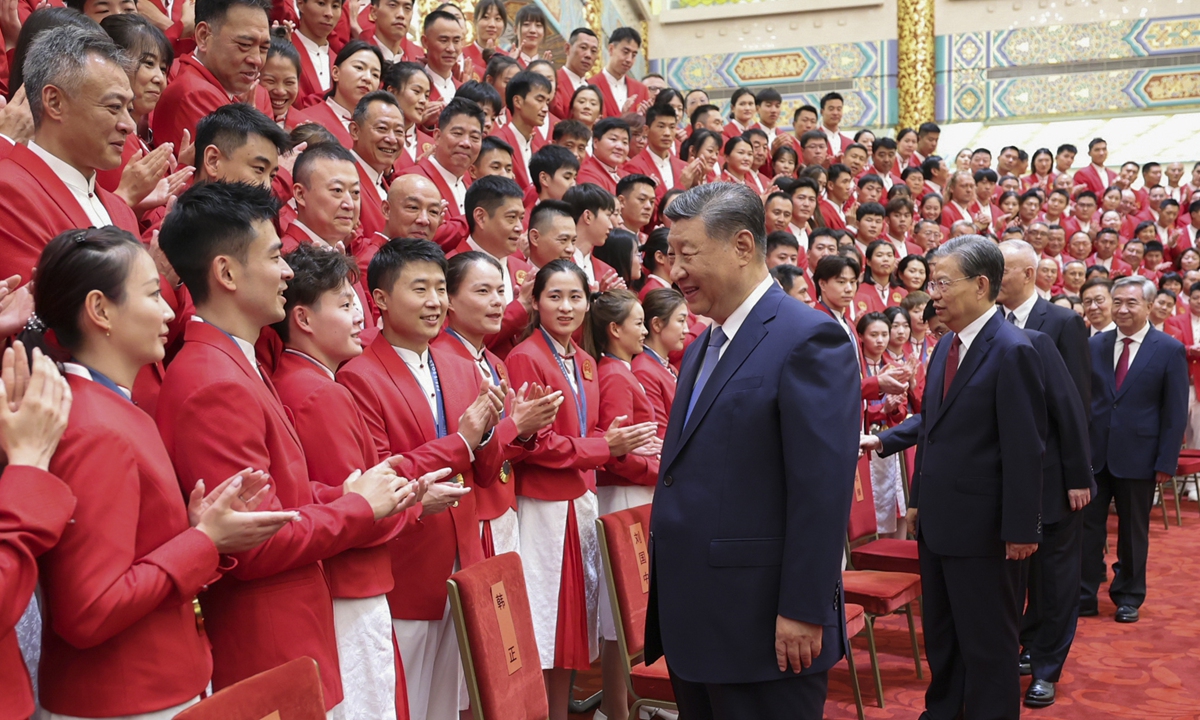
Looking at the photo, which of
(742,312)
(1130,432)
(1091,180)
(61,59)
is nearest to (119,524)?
(61,59)

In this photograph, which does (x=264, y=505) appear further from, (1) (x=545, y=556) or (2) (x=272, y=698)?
(1) (x=545, y=556)

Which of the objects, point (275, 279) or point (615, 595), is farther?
point (615, 595)

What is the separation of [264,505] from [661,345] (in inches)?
96.2

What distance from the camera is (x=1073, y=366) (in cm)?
421

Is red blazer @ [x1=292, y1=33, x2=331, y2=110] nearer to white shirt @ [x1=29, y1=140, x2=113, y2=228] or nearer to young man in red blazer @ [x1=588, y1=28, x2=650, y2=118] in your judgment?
white shirt @ [x1=29, y1=140, x2=113, y2=228]

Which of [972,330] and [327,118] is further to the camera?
[327,118]

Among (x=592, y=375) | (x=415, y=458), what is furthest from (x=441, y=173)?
(x=415, y=458)

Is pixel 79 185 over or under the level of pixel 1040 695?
over

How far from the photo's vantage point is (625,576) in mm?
2762

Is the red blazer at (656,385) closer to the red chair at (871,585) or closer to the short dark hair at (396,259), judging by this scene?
the red chair at (871,585)

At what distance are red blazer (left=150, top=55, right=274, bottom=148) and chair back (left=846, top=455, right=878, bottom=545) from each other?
2.86 meters

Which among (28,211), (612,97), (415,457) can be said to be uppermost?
(612,97)

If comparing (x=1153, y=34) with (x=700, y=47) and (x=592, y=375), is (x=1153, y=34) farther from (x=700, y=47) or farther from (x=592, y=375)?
(x=592, y=375)

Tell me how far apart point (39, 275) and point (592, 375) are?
212 cm
